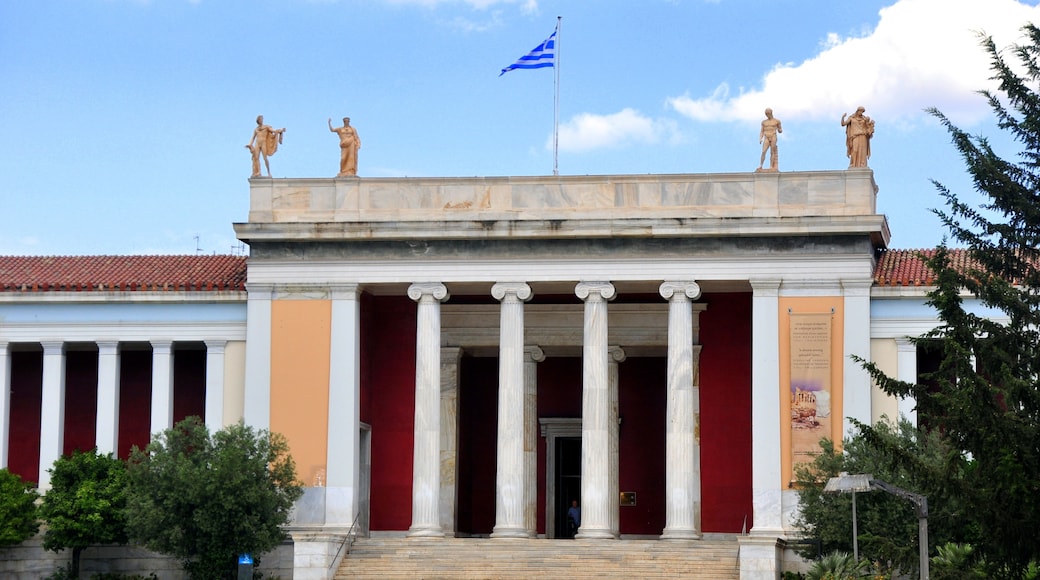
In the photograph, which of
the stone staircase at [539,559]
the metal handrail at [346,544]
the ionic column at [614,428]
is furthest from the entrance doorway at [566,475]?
the metal handrail at [346,544]

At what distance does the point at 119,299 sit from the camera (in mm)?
44250

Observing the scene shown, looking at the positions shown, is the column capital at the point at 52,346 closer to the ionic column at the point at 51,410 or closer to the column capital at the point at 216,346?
the ionic column at the point at 51,410

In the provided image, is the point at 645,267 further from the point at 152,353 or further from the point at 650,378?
the point at 152,353

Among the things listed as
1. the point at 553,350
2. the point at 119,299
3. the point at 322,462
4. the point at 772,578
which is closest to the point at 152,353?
the point at 119,299

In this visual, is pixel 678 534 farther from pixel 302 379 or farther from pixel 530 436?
pixel 302 379

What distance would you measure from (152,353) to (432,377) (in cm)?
765

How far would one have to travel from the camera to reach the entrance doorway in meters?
46.7

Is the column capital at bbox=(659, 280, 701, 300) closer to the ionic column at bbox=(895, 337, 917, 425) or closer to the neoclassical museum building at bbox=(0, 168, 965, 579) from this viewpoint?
the neoclassical museum building at bbox=(0, 168, 965, 579)

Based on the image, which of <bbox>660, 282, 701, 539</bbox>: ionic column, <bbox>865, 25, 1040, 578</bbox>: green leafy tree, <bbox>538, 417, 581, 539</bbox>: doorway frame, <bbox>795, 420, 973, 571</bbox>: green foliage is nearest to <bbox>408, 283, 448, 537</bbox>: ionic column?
<bbox>538, 417, 581, 539</bbox>: doorway frame

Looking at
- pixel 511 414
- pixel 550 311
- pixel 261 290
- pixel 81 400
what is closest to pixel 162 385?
pixel 81 400

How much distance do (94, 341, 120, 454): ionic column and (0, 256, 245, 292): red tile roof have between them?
5.07 ft

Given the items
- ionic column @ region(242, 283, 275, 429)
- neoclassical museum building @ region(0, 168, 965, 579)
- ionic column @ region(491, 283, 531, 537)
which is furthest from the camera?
ionic column @ region(242, 283, 275, 429)

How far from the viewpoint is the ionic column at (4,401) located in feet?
145

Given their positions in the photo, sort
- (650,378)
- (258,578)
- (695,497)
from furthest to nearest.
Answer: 1. (650,378)
2. (695,497)
3. (258,578)
